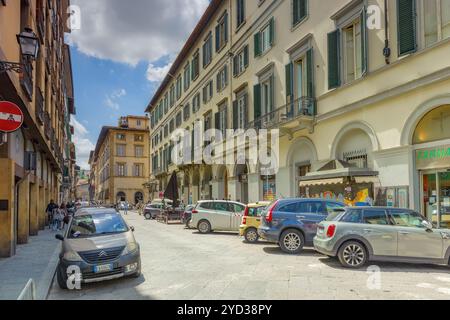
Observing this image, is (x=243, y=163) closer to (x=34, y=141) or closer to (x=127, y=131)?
(x=34, y=141)

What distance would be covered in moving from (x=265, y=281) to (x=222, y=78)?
2374 centimetres

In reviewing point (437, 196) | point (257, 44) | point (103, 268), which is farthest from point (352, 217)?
point (257, 44)

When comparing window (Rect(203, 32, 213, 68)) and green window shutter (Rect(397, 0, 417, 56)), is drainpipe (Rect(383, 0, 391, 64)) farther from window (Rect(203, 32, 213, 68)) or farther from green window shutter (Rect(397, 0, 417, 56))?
window (Rect(203, 32, 213, 68))

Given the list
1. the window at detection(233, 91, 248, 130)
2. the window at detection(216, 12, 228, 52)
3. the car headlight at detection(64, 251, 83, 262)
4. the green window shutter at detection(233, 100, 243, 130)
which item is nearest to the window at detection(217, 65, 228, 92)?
the window at detection(216, 12, 228, 52)

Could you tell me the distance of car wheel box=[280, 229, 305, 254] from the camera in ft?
40.0

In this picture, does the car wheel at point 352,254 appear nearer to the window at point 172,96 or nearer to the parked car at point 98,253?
the parked car at point 98,253

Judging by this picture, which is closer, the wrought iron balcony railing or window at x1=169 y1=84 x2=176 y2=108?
the wrought iron balcony railing

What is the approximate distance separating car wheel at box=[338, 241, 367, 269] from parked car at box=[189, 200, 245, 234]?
31.0 feet

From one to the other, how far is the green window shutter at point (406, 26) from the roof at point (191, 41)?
19.8 m

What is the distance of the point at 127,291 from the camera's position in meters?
7.70

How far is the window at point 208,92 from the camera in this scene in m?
33.2
